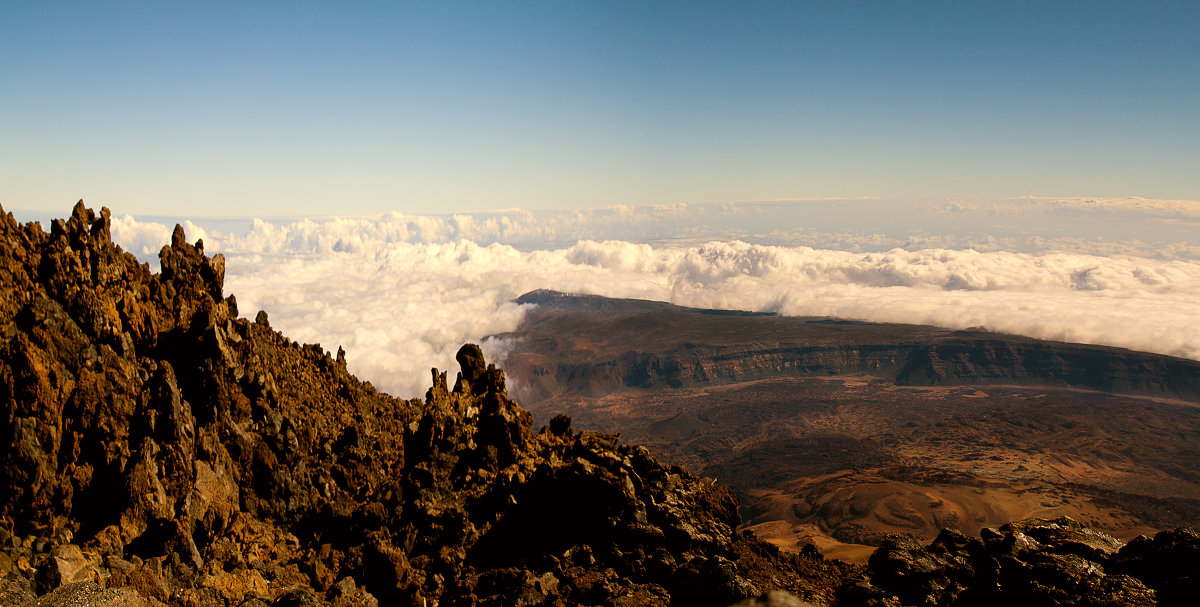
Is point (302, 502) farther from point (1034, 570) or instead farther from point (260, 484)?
point (1034, 570)

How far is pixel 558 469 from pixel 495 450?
198 inches

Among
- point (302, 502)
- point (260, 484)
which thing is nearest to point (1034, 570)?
point (302, 502)

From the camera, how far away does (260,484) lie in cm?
2311

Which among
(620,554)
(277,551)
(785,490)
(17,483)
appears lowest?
(785,490)

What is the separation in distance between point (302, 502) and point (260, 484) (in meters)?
1.80

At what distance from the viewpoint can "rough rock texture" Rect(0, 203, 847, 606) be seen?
1659 cm

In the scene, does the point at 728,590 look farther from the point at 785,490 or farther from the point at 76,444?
the point at 785,490

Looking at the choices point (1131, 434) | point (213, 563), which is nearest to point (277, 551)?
point (213, 563)

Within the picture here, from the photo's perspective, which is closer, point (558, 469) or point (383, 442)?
point (558, 469)

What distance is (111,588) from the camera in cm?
1435

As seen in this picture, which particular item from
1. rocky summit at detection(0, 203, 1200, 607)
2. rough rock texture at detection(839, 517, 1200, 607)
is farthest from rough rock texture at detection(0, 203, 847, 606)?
rough rock texture at detection(839, 517, 1200, 607)

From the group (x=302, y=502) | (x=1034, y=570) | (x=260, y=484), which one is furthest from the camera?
(x=302, y=502)

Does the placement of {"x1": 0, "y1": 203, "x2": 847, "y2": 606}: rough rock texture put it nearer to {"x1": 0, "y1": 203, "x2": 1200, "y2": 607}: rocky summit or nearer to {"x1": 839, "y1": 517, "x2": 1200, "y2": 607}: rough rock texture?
{"x1": 0, "y1": 203, "x2": 1200, "y2": 607}: rocky summit

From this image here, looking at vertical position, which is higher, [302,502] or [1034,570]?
[1034,570]
